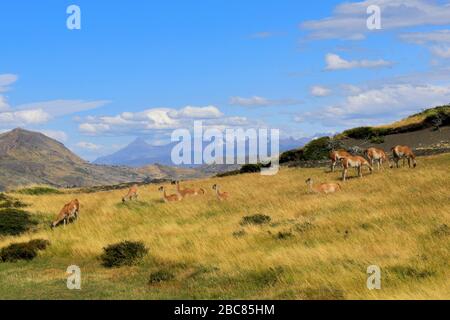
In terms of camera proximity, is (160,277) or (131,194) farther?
(131,194)

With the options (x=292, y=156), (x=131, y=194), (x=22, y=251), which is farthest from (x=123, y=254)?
(x=292, y=156)

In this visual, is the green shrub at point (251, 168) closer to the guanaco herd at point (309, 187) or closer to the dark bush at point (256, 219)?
the guanaco herd at point (309, 187)

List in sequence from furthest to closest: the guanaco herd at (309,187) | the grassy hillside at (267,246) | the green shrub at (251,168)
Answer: the green shrub at (251,168), the guanaco herd at (309,187), the grassy hillside at (267,246)

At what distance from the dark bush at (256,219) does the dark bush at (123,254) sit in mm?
4649

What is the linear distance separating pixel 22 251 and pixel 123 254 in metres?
4.40

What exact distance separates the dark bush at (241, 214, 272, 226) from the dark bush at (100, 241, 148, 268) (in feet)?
15.3

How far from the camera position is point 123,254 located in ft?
59.6

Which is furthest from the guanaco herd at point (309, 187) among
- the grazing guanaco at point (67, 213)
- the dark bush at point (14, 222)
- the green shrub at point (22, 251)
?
the green shrub at point (22, 251)

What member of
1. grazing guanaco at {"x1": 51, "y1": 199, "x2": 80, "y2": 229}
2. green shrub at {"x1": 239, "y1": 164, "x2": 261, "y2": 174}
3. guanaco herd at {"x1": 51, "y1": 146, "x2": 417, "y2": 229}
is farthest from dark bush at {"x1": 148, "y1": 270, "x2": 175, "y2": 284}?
green shrub at {"x1": 239, "y1": 164, "x2": 261, "y2": 174}

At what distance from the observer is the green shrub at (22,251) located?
2003 cm

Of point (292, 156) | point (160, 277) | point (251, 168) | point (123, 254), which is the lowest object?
A: point (160, 277)

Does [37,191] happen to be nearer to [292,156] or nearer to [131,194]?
[131,194]
